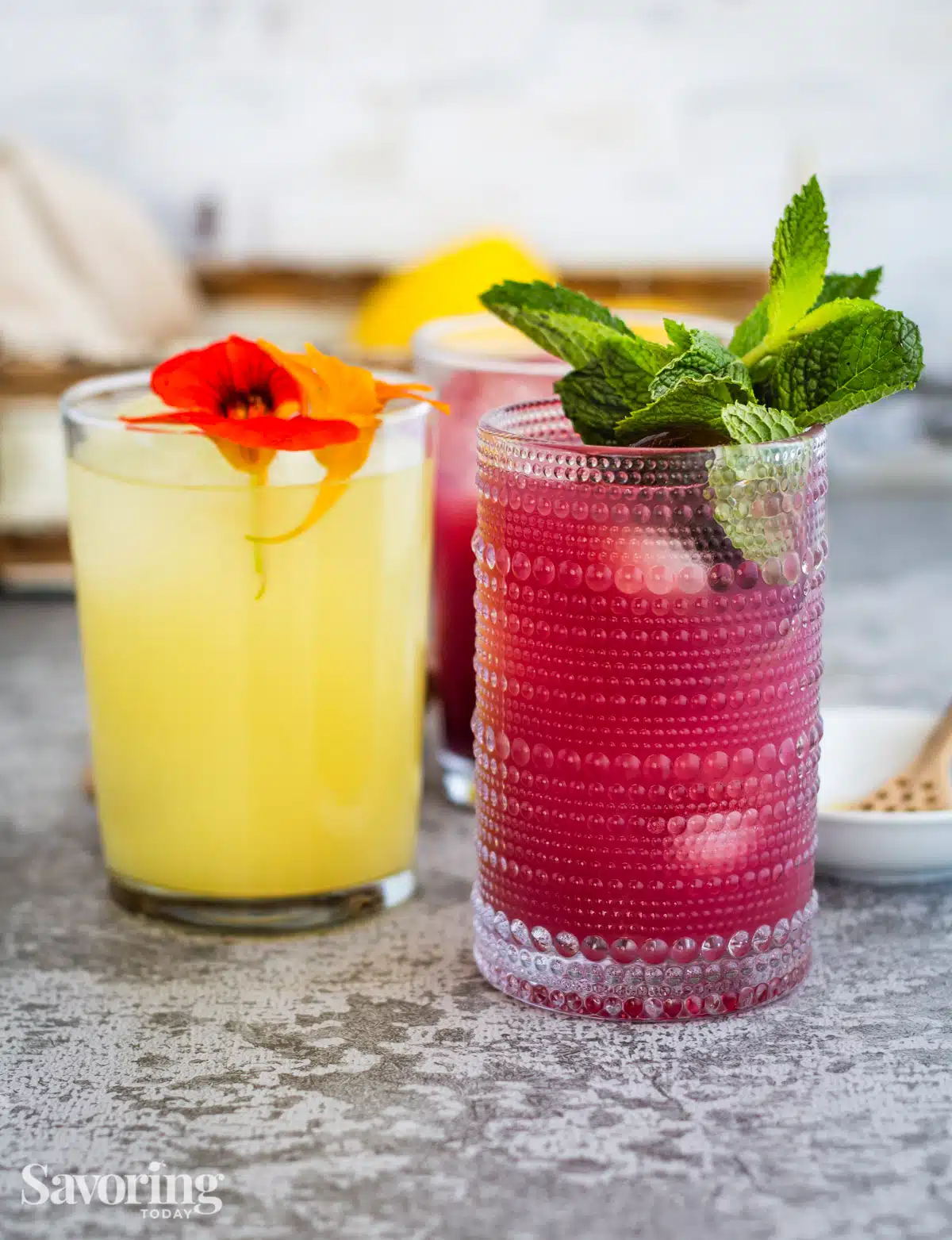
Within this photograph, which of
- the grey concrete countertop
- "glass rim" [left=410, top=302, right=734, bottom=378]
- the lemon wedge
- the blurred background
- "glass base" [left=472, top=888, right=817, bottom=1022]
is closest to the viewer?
the grey concrete countertop

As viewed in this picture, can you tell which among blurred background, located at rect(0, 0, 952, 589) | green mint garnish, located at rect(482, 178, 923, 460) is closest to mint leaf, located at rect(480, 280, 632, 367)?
green mint garnish, located at rect(482, 178, 923, 460)

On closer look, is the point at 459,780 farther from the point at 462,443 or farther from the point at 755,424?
the point at 755,424

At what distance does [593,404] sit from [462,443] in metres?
0.17

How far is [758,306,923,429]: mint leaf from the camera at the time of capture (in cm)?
51

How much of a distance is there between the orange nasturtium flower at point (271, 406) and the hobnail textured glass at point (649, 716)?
57 mm

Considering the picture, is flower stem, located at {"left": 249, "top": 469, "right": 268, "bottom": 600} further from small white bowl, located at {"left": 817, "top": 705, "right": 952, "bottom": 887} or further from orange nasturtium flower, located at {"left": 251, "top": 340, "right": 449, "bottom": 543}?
small white bowl, located at {"left": 817, "top": 705, "right": 952, "bottom": 887}

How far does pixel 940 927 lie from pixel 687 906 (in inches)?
5.8

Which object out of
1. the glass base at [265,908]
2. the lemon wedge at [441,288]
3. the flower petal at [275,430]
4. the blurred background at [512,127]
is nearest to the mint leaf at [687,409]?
the flower petal at [275,430]

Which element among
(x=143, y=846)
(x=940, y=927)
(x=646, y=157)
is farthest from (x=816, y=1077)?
(x=646, y=157)

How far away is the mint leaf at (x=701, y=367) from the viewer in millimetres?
488

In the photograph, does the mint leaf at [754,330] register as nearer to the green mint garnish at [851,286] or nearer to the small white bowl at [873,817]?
the green mint garnish at [851,286]

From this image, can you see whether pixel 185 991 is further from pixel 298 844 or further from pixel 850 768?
pixel 850 768

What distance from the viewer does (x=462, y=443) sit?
2.33 ft

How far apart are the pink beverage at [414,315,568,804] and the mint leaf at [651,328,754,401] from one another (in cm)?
16
